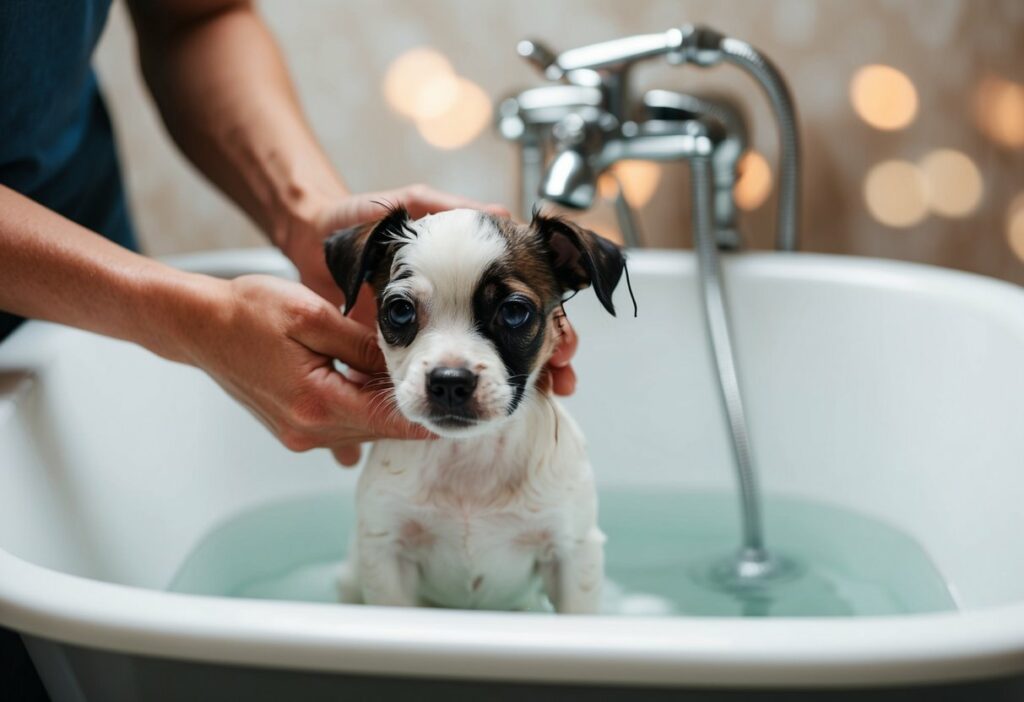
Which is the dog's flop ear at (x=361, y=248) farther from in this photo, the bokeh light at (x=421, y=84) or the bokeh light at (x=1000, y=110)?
the bokeh light at (x=1000, y=110)

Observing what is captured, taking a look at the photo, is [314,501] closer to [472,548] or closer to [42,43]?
[472,548]

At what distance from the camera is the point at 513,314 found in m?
1.04

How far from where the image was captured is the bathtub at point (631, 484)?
2.41ft

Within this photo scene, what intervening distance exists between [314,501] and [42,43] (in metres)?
0.89

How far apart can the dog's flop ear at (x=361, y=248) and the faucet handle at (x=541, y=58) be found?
589 mm

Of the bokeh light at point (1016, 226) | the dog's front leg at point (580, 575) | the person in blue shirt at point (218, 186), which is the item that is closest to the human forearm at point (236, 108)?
the person in blue shirt at point (218, 186)

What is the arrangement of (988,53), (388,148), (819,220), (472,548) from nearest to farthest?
(472,548) < (988,53) < (819,220) < (388,148)

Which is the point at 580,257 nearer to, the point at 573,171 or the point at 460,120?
the point at 573,171

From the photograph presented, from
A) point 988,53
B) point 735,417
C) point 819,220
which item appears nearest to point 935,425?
point 735,417

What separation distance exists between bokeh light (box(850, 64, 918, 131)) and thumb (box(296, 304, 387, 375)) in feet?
4.62

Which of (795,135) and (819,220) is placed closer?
(795,135)

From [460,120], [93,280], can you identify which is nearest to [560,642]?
[93,280]

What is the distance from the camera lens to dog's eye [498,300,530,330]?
1.04 m

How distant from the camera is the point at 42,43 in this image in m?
1.33
